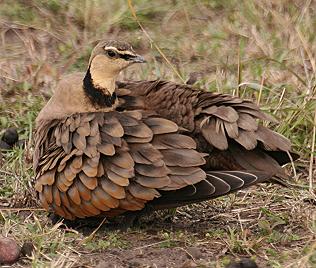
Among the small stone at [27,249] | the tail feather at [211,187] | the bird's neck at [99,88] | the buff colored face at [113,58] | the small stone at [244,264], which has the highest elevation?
the buff colored face at [113,58]

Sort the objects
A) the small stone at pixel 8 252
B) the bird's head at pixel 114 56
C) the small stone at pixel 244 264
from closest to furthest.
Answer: the small stone at pixel 244 264 < the small stone at pixel 8 252 < the bird's head at pixel 114 56

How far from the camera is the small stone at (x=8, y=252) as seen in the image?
194 inches

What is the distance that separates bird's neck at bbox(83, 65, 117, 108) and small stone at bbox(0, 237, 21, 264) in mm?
1128

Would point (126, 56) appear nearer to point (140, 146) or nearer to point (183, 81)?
point (140, 146)

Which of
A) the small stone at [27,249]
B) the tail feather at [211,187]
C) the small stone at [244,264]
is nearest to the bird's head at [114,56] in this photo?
the tail feather at [211,187]

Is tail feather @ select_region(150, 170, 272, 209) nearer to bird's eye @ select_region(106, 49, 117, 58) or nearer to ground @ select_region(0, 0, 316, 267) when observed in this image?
ground @ select_region(0, 0, 316, 267)

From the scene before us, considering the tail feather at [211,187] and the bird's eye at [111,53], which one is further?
the bird's eye at [111,53]

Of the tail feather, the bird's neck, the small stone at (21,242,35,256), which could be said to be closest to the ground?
the small stone at (21,242,35,256)

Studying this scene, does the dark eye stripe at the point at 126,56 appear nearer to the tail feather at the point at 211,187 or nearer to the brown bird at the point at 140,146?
the brown bird at the point at 140,146

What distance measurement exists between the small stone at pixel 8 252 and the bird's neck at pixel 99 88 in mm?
1128

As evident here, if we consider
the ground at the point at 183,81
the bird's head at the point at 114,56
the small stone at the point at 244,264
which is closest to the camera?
the small stone at the point at 244,264

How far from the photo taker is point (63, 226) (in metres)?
5.63

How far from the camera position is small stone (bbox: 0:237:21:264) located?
194 inches

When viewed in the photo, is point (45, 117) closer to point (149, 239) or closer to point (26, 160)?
point (26, 160)
